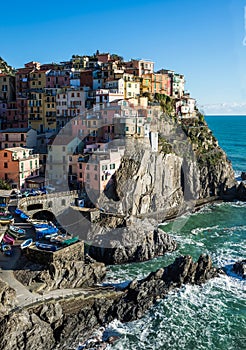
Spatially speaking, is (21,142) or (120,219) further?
(21,142)

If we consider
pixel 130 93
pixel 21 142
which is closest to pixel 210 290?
pixel 21 142

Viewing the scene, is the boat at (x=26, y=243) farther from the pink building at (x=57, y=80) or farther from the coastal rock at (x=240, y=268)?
the pink building at (x=57, y=80)

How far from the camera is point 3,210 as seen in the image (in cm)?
4406

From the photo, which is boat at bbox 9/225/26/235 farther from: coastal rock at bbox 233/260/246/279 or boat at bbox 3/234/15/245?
coastal rock at bbox 233/260/246/279

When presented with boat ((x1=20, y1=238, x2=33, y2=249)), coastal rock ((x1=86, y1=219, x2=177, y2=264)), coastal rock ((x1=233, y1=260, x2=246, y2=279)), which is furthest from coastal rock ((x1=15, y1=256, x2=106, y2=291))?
coastal rock ((x1=233, y1=260, x2=246, y2=279))

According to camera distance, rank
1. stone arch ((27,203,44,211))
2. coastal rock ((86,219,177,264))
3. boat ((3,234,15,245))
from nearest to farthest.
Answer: boat ((3,234,15,245)) < coastal rock ((86,219,177,264)) < stone arch ((27,203,44,211))

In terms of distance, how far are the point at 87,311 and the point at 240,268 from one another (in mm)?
16676

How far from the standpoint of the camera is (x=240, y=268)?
1551 inches

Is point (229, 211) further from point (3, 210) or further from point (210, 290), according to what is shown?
point (3, 210)

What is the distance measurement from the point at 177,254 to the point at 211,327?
44.5 feet

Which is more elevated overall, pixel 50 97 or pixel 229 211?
pixel 50 97

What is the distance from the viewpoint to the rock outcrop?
2724 cm

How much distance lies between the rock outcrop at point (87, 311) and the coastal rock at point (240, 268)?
8.23ft

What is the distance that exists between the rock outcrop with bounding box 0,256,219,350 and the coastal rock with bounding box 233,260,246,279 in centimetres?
251
